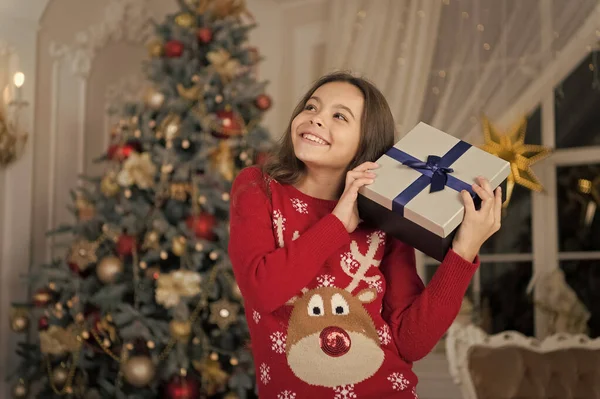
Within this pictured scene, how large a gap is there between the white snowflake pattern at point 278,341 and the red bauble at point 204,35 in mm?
2664

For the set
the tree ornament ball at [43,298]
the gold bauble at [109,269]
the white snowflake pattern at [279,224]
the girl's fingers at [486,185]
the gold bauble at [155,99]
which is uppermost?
the gold bauble at [155,99]

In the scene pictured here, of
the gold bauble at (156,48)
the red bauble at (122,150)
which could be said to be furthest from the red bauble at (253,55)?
the red bauble at (122,150)

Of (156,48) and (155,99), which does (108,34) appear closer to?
(156,48)

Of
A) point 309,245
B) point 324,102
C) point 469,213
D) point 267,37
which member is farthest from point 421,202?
point 267,37

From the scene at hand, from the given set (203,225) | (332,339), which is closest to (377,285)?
(332,339)

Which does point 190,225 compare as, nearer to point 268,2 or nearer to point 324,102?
point 324,102

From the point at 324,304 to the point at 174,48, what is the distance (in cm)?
265

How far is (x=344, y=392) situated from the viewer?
1.52 metres

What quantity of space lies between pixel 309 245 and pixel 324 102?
38 cm

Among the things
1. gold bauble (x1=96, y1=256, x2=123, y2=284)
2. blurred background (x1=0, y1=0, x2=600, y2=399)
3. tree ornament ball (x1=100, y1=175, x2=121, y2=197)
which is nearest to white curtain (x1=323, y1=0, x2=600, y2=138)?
blurred background (x1=0, y1=0, x2=600, y2=399)

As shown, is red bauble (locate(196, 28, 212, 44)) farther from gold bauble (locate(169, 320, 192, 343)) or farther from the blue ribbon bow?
the blue ribbon bow

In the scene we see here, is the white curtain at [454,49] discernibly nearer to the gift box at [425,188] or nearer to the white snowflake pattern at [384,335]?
the gift box at [425,188]

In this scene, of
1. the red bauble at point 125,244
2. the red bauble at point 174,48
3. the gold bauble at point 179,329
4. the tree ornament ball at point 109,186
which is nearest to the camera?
the gold bauble at point 179,329

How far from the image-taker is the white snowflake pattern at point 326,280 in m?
1.58
